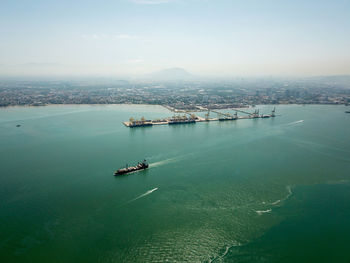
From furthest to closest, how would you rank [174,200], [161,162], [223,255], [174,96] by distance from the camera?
1. [174,96]
2. [161,162]
3. [174,200]
4. [223,255]

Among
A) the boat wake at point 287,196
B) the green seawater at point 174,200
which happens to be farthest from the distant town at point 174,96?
the boat wake at point 287,196

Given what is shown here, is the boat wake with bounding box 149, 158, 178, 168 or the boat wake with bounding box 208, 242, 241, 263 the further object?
the boat wake with bounding box 149, 158, 178, 168

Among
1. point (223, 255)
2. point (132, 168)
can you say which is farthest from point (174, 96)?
point (223, 255)

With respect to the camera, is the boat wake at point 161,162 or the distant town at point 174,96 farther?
the distant town at point 174,96

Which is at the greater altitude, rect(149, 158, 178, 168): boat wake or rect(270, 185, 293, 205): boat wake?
rect(149, 158, 178, 168): boat wake

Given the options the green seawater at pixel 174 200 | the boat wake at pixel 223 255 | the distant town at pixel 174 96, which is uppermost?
the distant town at pixel 174 96

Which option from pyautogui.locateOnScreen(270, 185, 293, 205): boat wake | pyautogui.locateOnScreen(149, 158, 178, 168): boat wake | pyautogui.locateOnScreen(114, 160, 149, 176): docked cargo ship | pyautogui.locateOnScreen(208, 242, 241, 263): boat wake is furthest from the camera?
pyautogui.locateOnScreen(149, 158, 178, 168): boat wake

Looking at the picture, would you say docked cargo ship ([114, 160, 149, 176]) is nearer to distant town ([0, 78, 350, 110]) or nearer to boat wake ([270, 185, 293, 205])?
boat wake ([270, 185, 293, 205])

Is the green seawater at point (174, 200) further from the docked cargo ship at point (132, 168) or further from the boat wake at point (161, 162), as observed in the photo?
the docked cargo ship at point (132, 168)

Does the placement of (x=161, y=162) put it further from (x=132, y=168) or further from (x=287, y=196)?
(x=287, y=196)

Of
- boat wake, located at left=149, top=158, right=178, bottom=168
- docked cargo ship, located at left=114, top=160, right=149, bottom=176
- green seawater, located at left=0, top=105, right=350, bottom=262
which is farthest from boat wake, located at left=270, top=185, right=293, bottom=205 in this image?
docked cargo ship, located at left=114, top=160, right=149, bottom=176
